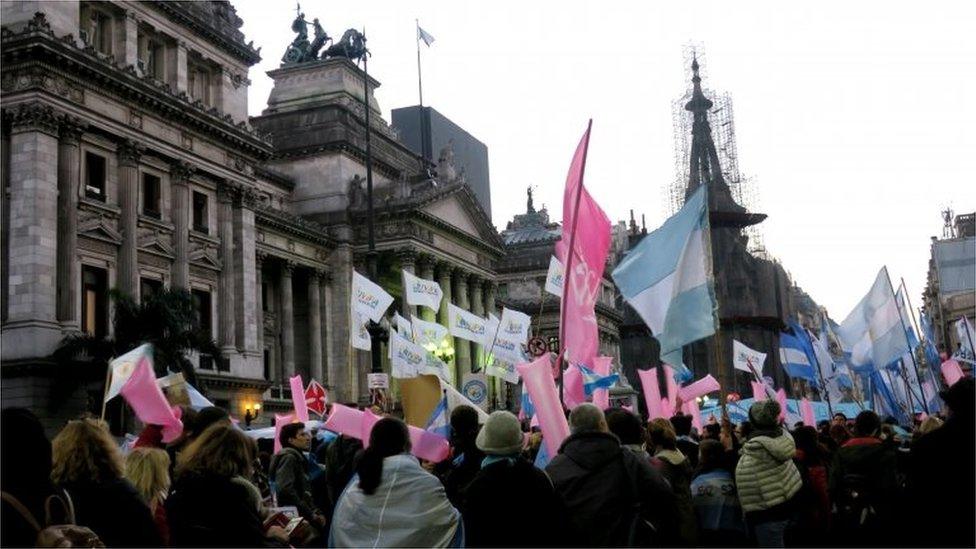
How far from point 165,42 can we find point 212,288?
895 centimetres

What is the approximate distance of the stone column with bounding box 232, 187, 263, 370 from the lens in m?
37.8

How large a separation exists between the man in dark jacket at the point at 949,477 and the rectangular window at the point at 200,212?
1339 inches

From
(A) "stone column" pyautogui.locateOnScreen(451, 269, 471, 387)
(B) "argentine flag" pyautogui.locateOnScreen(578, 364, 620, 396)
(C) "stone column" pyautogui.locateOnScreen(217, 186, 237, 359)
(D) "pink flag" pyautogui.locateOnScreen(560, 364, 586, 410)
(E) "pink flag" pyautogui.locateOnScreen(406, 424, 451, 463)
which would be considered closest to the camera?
(E) "pink flag" pyautogui.locateOnScreen(406, 424, 451, 463)

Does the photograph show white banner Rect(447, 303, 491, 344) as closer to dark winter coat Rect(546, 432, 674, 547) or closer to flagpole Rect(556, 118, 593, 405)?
flagpole Rect(556, 118, 593, 405)

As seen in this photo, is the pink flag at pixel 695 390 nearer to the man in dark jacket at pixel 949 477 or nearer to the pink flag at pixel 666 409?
the pink flag at pixel 666 409

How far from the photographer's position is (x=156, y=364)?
26.8 metres

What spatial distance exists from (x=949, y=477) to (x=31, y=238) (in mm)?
28013

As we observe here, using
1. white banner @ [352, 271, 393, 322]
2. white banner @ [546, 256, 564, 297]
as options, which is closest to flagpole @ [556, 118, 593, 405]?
white banner @ [546, 256, 564, 297]

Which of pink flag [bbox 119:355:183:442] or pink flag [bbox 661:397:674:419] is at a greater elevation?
pink flag [bbox 119:355:183:442]

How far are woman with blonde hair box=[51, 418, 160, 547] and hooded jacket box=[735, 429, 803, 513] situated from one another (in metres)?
4.77

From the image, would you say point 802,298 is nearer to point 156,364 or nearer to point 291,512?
point 156,364

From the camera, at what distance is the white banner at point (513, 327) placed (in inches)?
909

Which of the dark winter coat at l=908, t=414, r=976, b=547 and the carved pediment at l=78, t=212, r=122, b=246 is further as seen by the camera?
the carved pediment at l=78, t=212, r=122, b=246

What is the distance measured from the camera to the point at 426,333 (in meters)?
22.8
